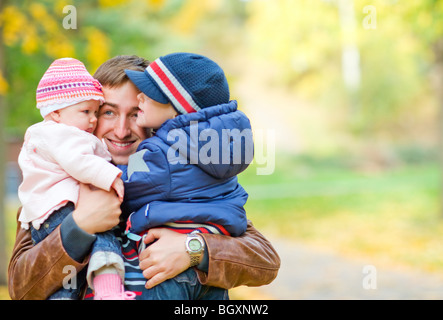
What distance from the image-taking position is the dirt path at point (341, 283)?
22.0ft

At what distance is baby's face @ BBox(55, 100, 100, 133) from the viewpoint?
7.02 feet

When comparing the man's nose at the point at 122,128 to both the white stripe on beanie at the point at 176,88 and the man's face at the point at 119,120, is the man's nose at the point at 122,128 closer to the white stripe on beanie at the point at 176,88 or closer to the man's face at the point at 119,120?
the man's face at the point at 119,120

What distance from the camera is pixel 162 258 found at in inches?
78.9

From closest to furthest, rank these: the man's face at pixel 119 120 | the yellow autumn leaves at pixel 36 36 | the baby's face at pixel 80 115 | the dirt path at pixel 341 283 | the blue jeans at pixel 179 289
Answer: the blue jeans at pixel 179 289 < the baby's face at pixel 80 115 < the man's face at pixel 119 120 < the yellow autumn leaves at pixel 36 36 < the dirt path at pixel 341 283

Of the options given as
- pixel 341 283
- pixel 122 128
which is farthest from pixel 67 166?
pixel 341 283

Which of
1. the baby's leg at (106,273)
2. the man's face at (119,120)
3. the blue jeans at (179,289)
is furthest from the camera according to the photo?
the man's face at (119,120)

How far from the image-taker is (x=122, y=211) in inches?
86.8

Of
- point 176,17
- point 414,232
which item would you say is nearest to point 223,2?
point 176,17

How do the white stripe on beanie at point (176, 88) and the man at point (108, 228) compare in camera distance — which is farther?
the white stripe on beanie at point (176, 88)

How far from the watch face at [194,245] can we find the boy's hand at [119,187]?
0.32 metres

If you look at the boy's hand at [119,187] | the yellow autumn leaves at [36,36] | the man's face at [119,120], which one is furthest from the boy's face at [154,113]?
the yellow autumn leaves at [36,36]

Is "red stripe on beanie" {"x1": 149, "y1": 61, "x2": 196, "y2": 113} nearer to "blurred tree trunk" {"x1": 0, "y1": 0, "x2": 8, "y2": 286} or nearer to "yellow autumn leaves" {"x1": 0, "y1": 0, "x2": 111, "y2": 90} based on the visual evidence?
"yellow autumn leaves" {"x1": 0, "y1": 0, "x2": 111, "y2": 90}
